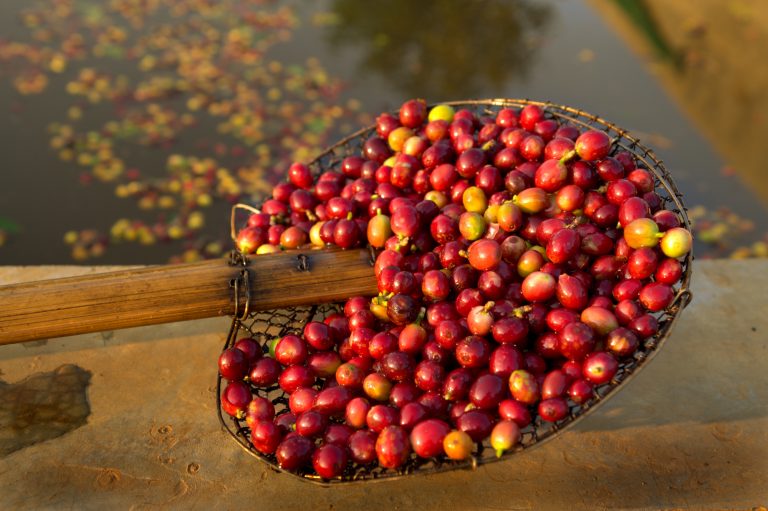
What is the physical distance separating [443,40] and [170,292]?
6268 mm

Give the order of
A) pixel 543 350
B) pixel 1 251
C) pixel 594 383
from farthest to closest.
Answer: pixel 1 251 < pixel 543 350 < pixel 594 383

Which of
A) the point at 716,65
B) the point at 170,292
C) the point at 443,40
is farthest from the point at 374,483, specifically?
the point at 716,65

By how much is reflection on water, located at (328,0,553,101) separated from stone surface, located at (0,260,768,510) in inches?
182

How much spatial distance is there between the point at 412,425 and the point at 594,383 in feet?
2.47

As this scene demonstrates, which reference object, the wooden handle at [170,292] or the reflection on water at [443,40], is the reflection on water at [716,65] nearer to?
the reflection on water at [443,40]

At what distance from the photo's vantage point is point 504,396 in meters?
2.49

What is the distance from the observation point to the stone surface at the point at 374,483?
2834 millimetres

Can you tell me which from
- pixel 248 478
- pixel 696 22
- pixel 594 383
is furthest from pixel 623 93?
pixel 248 478

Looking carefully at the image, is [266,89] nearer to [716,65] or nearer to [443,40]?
[443,40]

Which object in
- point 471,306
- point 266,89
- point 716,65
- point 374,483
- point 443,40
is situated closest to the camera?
point 471,306

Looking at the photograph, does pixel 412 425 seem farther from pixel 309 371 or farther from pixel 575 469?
pixel 575 469

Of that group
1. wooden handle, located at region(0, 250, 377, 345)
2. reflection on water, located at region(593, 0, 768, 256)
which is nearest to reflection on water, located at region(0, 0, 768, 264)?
reflection on water, located at region(593, 0, 768, 256)

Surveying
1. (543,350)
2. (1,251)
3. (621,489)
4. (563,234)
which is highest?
(1,251)

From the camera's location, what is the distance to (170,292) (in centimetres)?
294
